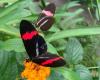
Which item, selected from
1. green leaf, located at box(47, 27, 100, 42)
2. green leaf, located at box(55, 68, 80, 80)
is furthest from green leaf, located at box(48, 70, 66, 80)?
green leaf, located at box(47, 27, 100, 42)

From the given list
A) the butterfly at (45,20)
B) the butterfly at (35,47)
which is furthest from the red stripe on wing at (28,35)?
the butterfly at (45,20)

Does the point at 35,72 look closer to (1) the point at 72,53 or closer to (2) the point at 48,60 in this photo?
(2) the point at 48,60

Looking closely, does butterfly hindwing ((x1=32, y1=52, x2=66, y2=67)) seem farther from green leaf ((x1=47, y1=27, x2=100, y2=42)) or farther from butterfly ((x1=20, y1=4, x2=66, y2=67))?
green leaf ((x1=47, y1=27, x2=100, y2=42))

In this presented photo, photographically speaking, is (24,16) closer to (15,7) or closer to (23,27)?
(15,7)

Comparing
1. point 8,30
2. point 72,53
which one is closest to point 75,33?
point 72,53

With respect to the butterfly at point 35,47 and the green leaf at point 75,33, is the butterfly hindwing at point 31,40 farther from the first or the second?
the green leaf at point 75,33
